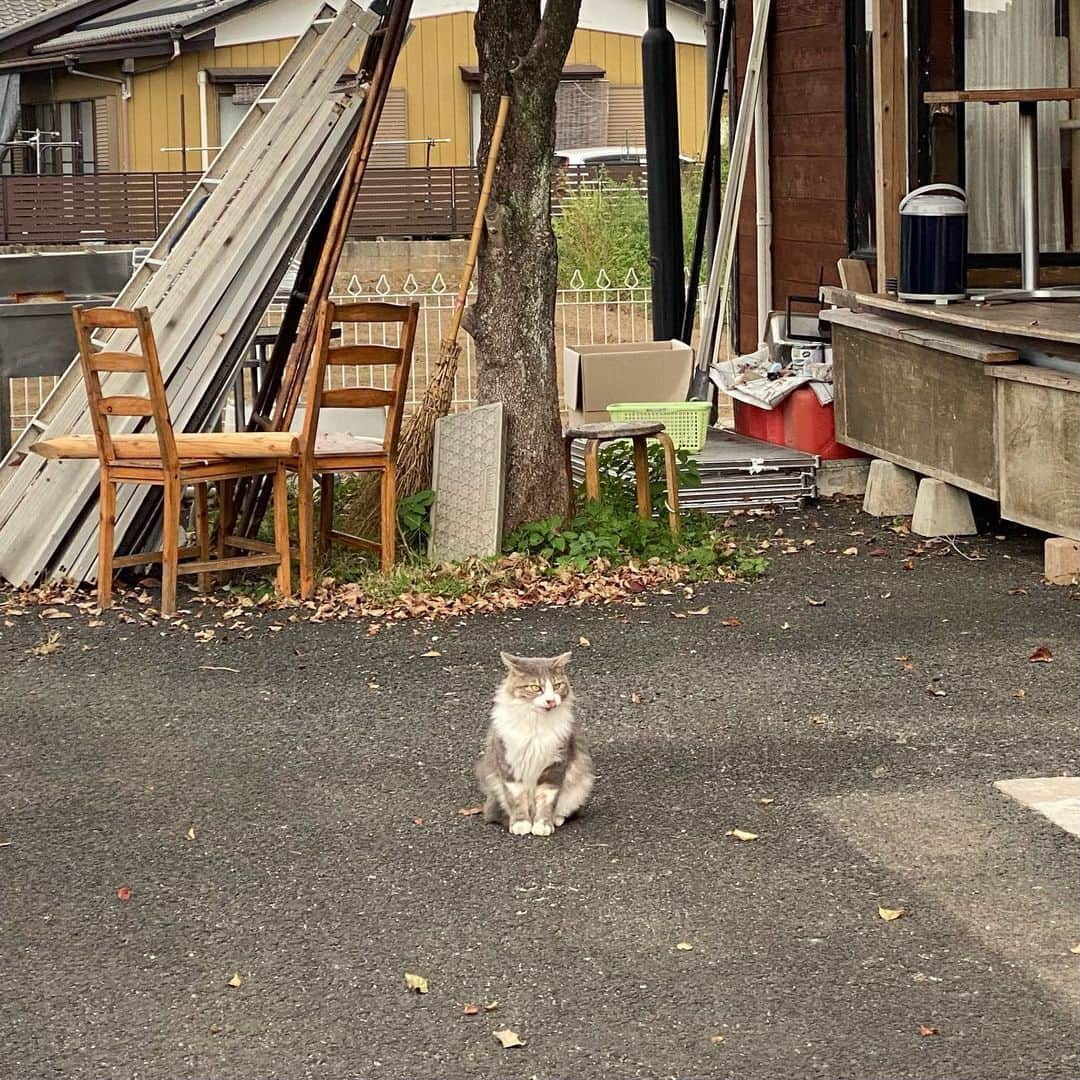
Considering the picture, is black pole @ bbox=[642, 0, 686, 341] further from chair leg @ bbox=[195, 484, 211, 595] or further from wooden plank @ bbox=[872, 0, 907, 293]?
chair leg @ bbox=[195, 484, 211, 595]

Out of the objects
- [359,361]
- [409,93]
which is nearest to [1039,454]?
[359,361]

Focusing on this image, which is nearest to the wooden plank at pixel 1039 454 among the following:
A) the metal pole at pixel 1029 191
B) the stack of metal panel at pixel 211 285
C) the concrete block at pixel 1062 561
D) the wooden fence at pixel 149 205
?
the concrete block at pixel 1062 561

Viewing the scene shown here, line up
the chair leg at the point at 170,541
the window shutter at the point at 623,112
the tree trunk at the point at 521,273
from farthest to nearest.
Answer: the window shutter at the point at 623,112
the tree trunk at the point at 521,273
the chair leg at the point at 170,541

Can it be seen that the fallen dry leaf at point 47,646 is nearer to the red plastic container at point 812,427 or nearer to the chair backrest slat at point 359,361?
the chair backrest slat at point 359,361

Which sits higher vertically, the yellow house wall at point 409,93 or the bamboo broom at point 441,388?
the yellow house wall at point 409,93

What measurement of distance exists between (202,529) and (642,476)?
2150 millimetres

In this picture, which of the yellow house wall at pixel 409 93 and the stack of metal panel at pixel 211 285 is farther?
the yellow house wall at pixel 409 93

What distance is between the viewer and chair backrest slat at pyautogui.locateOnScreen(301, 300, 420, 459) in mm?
8164

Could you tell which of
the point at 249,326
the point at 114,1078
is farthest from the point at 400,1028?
the point at 249,326

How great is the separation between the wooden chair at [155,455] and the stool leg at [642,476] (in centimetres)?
184

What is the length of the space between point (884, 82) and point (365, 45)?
282 centimetres

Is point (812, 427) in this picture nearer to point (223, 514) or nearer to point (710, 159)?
point (710, 159)

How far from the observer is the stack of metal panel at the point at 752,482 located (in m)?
10.3

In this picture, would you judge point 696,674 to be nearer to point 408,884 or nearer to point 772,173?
point 408,884
